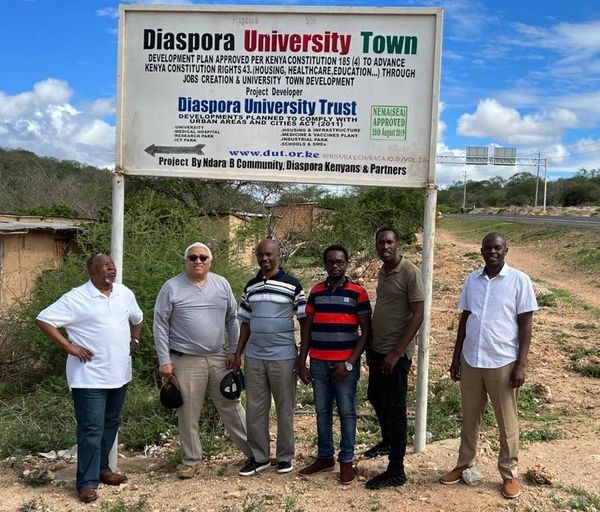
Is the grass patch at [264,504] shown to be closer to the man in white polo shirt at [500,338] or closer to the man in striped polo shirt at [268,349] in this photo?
the man in striped polo shirt at [268,349]

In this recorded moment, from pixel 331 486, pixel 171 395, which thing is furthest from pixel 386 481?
pixel 171 395

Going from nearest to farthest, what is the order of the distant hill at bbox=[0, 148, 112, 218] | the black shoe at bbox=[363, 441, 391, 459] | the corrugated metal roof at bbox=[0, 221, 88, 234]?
the black shoe at bbox=[363, 441, 391, 459] < the corrugated metal roof at bbox=[0, 221, 88, 234] < the distant hill at bbox=[0, 148, 112, 218]

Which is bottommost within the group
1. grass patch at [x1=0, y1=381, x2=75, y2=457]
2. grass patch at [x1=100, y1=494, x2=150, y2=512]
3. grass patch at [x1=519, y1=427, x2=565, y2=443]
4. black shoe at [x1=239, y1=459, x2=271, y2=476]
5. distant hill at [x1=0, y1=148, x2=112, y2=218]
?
grass patch at [x1=0, y1=381, x2=75, y2=457]

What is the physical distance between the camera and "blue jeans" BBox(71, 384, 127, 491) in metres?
3.97

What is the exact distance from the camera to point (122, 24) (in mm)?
4625

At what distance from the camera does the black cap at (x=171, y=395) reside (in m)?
4.29

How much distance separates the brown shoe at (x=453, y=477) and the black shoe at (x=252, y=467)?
1275 millimetres

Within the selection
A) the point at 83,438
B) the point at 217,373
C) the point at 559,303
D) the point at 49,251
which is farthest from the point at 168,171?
the point at 49,251

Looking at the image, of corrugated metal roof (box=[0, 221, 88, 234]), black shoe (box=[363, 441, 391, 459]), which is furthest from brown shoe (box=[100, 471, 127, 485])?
corrugated metal roof (box=[0, 221, 88, 234])

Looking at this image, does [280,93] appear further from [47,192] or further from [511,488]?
[47,192]

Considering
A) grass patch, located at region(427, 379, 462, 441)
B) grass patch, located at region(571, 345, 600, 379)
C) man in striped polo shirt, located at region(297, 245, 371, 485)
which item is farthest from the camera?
grass patch, located at region(571, 345, 600, 379)

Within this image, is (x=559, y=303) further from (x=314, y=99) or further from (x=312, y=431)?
(x=314, y=99)

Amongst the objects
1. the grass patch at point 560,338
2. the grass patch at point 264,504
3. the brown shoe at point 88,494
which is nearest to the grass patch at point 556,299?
the grass patch at point 560,338

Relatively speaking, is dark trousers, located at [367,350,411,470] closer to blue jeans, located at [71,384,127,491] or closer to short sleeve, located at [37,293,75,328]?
blue jeans, located at [71,384,127,491]
